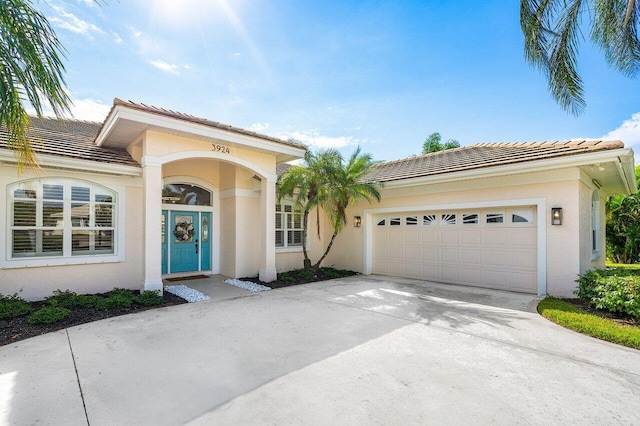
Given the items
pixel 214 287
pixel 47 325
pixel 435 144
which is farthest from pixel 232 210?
pixel 435 144

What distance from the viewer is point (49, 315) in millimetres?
5938

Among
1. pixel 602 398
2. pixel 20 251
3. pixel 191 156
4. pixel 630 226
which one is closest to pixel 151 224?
pixel 191 156

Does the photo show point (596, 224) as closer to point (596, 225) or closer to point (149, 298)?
point (596, 225)

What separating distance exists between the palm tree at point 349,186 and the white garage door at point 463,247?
1672 mm

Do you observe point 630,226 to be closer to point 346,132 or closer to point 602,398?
point 346,132

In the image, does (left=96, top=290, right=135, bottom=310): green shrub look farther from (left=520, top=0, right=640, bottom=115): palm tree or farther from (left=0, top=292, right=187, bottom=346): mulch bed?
(left=520, top=0, right=640, bottom=115): palm tree

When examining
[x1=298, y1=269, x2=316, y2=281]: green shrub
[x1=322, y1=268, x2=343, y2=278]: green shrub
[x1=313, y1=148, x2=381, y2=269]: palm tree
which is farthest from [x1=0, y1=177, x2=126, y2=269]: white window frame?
[x1=322, y1=268, x2=343, y2=278]: green shrub

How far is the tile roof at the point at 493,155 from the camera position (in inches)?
307

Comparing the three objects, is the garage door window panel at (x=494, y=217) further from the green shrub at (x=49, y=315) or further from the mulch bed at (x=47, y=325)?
the green shrub at (x=49, y=315)

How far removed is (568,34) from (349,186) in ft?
25.3

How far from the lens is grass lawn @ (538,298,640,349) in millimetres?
4984

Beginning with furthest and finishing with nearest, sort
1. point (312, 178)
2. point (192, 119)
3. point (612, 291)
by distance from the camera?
point (312, 178)
point (192, 119)
point (612, 291)

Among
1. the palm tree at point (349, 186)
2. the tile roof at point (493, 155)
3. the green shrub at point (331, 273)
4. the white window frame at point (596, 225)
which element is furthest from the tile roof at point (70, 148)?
the white window frame at point (596, 225)

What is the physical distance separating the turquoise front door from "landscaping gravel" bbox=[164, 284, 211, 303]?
5.78 ft
